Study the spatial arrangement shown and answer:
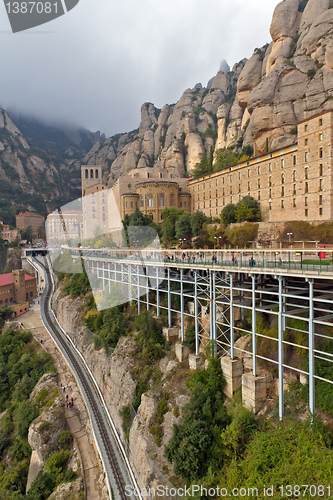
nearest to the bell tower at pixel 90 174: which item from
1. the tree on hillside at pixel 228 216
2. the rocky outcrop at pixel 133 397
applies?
the tree on hillside at pixel 228 216

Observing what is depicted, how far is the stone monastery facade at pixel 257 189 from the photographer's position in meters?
37.6

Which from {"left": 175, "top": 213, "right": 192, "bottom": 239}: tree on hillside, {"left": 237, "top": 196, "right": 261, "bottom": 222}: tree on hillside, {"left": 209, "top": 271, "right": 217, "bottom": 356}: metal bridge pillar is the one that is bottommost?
{"left": 209, "top": 271, "right": 217, "bottom": 356}: metal bridge pillar

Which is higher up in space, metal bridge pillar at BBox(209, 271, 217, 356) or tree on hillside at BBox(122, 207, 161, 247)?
tree on hillside at BBox(122, 207, 161, 247)

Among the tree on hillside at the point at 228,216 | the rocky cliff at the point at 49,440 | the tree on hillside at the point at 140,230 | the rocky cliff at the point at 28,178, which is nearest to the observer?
the rocky cliff at the point at 49,440

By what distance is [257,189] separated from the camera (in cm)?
4856

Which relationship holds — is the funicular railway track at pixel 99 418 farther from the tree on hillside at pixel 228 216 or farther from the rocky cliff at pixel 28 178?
the rocky cliff at pixel 28 178

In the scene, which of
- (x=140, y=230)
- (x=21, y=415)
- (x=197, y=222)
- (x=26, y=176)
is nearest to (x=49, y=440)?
(x=21, y=415)

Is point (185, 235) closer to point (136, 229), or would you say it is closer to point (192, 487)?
point (136, 229)

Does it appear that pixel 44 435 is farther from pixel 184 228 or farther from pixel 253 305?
pixel 184 228

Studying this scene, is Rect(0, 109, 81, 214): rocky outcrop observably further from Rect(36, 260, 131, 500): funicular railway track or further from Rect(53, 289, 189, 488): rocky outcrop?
Rect(53, 289, 189, 488): rocky outcrop

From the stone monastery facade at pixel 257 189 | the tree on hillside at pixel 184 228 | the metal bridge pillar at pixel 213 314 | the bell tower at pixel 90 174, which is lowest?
the metal bridge pillar at pixel 213 314

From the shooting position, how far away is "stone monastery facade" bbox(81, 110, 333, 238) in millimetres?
37594

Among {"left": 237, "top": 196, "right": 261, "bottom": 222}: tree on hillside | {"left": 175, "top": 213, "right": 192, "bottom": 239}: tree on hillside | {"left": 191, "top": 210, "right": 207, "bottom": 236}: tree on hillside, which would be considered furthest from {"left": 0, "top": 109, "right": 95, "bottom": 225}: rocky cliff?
{"left": 237, "top": 196, "right": 261, "bottom": 222}: tree on hillside

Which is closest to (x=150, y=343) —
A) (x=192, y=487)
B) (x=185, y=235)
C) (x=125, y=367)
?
(x=125, y=367)
